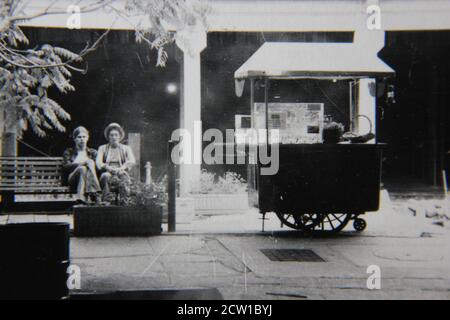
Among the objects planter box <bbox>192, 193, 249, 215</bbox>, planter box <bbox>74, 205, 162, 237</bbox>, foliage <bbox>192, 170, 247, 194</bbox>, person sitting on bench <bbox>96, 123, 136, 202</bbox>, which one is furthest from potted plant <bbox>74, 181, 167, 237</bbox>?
foliage <bbox>192, 170, 247, 194</bbox>

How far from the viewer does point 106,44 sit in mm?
12109

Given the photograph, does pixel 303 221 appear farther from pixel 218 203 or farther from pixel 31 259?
pixel 31 259

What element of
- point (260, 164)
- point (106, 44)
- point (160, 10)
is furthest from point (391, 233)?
point (106, 44)

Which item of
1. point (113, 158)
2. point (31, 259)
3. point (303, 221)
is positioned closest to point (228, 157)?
point (113, 158)

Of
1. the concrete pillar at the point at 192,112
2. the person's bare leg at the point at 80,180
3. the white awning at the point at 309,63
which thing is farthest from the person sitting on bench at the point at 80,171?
the white awning at the point at 309,63

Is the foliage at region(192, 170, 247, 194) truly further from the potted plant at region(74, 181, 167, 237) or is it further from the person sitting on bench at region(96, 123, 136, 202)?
the potted plant at region(74, 181, 167, 237)

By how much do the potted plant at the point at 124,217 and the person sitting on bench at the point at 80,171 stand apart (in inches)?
57.5

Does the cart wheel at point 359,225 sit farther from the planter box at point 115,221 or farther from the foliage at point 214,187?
the planter box at point 115,221

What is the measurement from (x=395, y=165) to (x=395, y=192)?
24.5 inches

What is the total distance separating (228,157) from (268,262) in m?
6.06

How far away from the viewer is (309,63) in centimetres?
820

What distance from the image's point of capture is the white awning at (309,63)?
8070 mm
